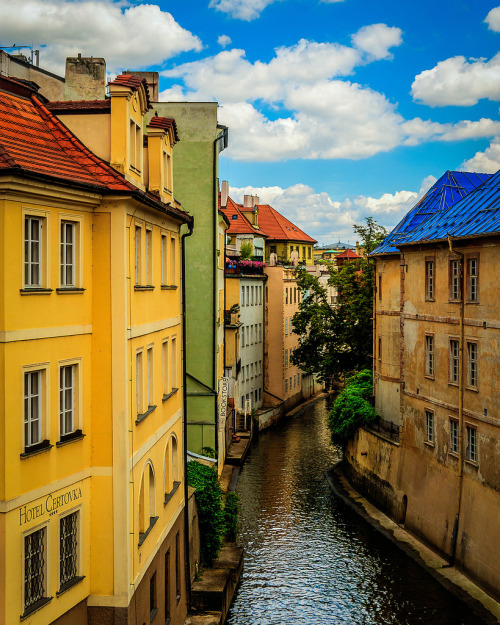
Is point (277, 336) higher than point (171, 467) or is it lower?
higher

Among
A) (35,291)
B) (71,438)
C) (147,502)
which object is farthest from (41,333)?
(147,502)

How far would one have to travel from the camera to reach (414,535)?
31.3m

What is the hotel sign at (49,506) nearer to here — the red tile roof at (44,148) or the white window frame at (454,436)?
the red tile roof at (44,148)

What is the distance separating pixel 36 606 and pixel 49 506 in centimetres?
149

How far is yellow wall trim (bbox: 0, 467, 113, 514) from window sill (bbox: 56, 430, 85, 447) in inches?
22.7

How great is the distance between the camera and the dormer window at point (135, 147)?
1631 centimetres

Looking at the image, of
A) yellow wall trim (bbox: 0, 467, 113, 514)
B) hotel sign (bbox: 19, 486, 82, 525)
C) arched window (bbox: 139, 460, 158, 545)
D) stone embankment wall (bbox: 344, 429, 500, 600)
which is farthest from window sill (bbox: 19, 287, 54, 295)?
stone embankment wall (bbox: 344, 429, 500, 600)

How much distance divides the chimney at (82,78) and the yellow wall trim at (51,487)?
9677mm

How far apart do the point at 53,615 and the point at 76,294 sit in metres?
5.14

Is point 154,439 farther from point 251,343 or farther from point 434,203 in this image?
point 251,343

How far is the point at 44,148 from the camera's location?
45.9 feet

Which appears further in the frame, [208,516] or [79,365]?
[208,516]

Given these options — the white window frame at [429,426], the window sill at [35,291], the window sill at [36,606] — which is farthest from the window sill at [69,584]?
the white window frame at [429,426]

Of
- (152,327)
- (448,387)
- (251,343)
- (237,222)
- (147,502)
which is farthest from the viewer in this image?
(237,222)
